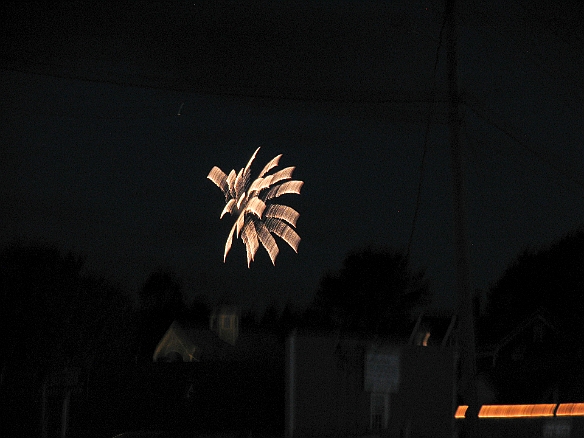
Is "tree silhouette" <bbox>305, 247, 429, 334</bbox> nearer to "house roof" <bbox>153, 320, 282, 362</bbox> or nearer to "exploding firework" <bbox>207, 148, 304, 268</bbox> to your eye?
"house roof" <bbox>153, 320, 282, 362</bbox>

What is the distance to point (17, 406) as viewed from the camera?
101 ft

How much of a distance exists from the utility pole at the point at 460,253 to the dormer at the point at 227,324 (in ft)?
110

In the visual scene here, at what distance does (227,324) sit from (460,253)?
3492cm

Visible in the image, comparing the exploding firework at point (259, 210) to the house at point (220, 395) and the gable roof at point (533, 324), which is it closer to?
the house at point (220, 395)

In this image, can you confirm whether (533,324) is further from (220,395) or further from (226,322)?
(220,395)

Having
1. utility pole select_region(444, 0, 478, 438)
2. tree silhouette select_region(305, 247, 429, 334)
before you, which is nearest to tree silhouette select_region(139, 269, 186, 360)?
tree silhouette select_region(305, 247, 429, 334)

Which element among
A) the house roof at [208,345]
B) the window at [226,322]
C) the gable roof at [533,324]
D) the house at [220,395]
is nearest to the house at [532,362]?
the gable roof at [533,324]

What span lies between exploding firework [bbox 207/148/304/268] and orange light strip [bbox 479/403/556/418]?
6849 mm

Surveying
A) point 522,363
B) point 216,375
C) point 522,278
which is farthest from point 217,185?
point 522,278

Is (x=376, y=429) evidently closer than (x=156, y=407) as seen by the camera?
Yes

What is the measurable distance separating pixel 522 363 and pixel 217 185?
2872 cm

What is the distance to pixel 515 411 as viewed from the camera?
969 inches

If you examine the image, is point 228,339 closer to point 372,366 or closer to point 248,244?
point 248,244

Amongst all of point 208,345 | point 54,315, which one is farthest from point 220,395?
point 54,315
